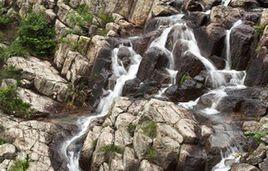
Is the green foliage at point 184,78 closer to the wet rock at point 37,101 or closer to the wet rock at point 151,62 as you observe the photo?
the wet rock at point 151,62

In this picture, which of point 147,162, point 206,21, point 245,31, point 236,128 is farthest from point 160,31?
point 147,162

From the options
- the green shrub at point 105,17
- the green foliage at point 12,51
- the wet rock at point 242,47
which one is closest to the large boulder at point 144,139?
the wet rock at point 242,47

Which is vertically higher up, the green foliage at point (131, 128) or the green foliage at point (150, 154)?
the green foliage at point (131, 128)

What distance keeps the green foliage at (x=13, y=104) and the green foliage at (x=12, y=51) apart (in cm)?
395

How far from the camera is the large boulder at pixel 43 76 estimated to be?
26094 millimetres

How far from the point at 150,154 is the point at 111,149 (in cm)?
191

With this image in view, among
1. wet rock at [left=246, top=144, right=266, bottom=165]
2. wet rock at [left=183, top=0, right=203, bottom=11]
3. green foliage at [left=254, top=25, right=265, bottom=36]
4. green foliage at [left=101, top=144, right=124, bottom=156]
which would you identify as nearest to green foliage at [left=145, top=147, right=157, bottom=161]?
green foliage at [left=101, top=144, right=124, bottom=156]

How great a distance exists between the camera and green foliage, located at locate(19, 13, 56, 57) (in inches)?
1158

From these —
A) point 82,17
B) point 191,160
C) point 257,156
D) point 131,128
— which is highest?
point 82,17

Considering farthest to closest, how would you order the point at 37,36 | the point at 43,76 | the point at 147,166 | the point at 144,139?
the point at 37,36, the point at 43,76, the point at 144,139, the point at 147,166

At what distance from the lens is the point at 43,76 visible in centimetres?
2669

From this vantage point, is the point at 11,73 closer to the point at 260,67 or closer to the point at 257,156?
the point at 260,67

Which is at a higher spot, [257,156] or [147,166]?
[257,156]

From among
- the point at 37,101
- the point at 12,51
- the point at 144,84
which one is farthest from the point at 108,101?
the point at 12,51
